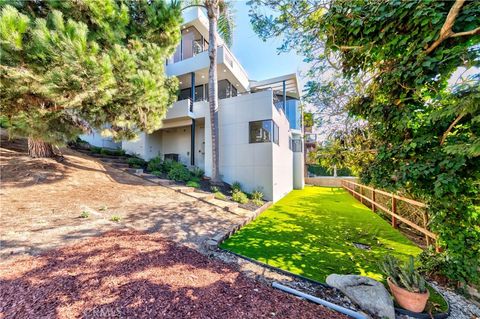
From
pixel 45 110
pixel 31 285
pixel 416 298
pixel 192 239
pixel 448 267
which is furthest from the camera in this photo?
pixel 45 110

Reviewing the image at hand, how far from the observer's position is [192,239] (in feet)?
15.0

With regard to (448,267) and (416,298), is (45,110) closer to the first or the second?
(416,298)

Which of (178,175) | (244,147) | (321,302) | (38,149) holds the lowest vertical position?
(321,302)

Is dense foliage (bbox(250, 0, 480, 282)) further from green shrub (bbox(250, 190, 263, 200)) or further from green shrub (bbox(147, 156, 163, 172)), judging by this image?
green shrub (bbox(147, 156, 163, 172))

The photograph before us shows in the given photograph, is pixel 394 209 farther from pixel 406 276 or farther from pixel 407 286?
pixel 407 286

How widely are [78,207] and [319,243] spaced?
6.64 meters

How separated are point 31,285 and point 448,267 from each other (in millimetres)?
5922

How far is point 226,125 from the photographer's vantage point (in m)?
10.8

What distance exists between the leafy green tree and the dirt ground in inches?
60.8

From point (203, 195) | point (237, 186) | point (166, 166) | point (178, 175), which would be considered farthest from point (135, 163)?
point (237, 186)

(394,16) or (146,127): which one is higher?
(394,16)

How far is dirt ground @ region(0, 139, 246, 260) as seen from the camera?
13.0ft

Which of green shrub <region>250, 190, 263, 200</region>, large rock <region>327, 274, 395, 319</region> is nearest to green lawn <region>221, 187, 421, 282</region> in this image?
large rock <region>327, 274, 395, 319</region>

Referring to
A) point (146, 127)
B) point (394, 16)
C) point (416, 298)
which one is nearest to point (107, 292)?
point (416, 298)
